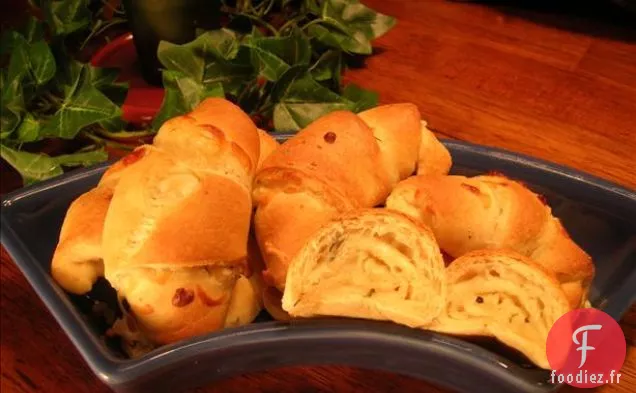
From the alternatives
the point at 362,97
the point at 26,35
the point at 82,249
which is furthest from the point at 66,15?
the point at 82,249

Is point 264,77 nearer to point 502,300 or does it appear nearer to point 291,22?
point 291,22

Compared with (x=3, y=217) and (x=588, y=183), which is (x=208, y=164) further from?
(x=588, y=183)

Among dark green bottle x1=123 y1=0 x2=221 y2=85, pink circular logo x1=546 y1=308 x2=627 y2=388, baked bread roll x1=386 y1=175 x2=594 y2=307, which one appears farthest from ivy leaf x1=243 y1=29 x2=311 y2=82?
pink circular logo x1=546 y1=308 x2=627 y2=388

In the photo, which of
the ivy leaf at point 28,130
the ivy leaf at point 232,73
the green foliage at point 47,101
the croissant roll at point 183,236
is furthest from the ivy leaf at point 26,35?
the croissant roll at point 183,236

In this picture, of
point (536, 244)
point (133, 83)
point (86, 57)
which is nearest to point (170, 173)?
point (536, 244)

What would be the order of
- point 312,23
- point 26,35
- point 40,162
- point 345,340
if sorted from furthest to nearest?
point 312,23
point 26,35
point 40,162
point 345,340

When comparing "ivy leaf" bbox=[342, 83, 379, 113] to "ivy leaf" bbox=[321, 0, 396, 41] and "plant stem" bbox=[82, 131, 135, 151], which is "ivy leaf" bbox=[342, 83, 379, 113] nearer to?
"ivy leaf" bbox=[321, 0, 396, 41]
